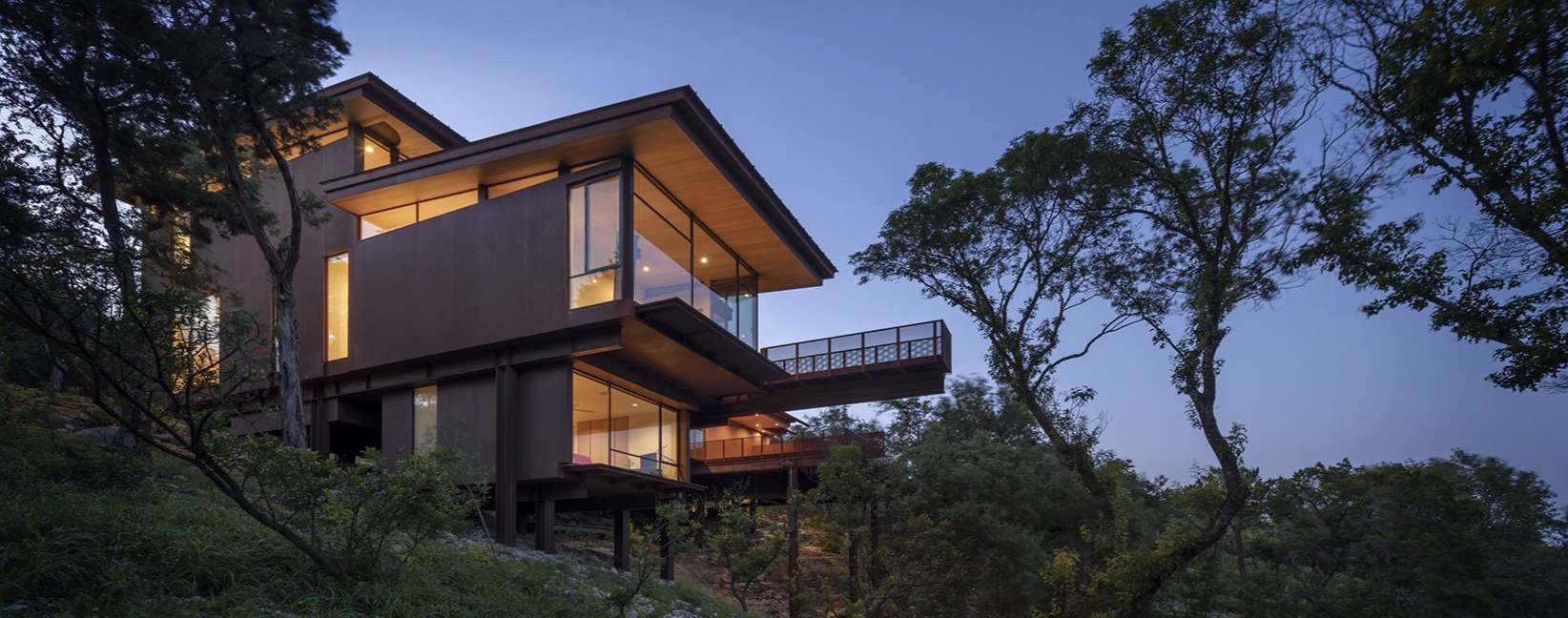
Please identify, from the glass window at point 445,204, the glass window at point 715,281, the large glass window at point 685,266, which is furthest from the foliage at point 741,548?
the glass window at point 445,204

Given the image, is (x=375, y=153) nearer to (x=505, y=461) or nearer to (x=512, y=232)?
(x=512, y=232)

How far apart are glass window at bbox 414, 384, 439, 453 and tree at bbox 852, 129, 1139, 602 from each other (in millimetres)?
8440

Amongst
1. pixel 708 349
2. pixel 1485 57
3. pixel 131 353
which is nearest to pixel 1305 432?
pixel 708 349

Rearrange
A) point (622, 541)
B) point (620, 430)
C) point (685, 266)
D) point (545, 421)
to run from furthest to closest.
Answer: point (622, 541), point (685, 266), point (620, 430), point (545, 421)

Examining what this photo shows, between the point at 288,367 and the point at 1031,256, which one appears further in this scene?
the point at 1031,256

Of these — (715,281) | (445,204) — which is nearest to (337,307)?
(445,204)

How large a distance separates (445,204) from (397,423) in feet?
14.0

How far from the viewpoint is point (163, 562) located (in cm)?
694

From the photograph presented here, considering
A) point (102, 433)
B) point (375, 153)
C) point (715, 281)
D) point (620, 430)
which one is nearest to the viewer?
point (102, 433)

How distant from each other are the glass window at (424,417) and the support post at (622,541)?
12.6ft

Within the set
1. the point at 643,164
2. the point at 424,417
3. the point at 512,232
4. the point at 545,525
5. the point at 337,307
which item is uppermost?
the point at 643,164

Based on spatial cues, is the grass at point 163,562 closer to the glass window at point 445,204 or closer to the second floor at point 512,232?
the second floor at point 512,232

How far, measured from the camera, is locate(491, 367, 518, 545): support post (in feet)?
50.1

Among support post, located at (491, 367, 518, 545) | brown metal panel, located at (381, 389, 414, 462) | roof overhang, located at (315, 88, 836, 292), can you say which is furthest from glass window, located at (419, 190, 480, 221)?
support post, located at (491, 367, 518, 545)
